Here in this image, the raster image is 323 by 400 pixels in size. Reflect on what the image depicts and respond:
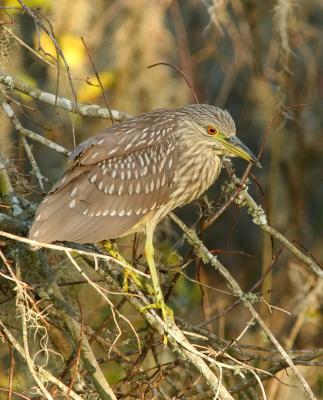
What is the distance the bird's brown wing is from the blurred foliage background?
Result: 1.09 metres

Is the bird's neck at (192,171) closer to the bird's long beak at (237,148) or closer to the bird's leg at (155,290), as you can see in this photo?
the bird's long beak at (237,148)

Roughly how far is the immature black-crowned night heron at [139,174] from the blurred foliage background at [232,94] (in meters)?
1.03

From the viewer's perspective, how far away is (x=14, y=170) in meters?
4.44

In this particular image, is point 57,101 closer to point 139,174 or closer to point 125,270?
point 139,174

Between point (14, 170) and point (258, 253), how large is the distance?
5792 mm

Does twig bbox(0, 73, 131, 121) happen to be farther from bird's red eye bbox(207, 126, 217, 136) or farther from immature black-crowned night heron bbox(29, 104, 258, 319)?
bird's red eye bbox(207, 126, 217, 136)

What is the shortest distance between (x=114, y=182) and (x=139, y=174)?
0.13 metres

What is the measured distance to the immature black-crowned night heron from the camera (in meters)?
4.24

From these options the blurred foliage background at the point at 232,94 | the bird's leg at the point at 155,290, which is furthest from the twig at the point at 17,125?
the blurred foliage background at the point at 232,94

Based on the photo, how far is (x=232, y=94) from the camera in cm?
1080

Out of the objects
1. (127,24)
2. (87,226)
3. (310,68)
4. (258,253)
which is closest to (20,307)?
(87,226)

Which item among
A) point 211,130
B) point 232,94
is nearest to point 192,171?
point 211,130

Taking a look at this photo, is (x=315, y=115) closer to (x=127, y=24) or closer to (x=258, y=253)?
(x=258, y=253)

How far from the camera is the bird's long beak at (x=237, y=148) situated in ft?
14.3
